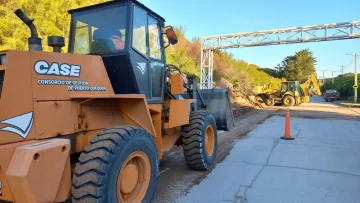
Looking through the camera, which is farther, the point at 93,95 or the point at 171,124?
the point at 171,124

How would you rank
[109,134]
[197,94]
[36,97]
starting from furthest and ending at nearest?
1. [197,94]
2. [109,134]
3. [36,97]

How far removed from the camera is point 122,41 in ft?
13.2

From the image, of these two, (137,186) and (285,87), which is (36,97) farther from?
(285,87)

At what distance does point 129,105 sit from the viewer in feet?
12.9

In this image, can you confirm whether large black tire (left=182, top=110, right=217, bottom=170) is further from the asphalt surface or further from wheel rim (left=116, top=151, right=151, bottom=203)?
wheel rim (left=116, top=151, right=151, bottom=203)

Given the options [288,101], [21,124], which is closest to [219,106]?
[21,124]

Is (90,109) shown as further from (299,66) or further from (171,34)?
(299,66)

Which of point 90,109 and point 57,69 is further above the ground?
point 57,69

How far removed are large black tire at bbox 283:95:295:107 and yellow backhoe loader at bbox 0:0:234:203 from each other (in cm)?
2352

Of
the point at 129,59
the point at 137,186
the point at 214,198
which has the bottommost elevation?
the point at 214,198

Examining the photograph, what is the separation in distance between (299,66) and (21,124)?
61989 millimetres

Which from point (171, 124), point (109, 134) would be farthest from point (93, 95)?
point (171, 124)

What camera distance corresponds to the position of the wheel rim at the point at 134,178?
324 cm

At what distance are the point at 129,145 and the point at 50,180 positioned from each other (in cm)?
86
